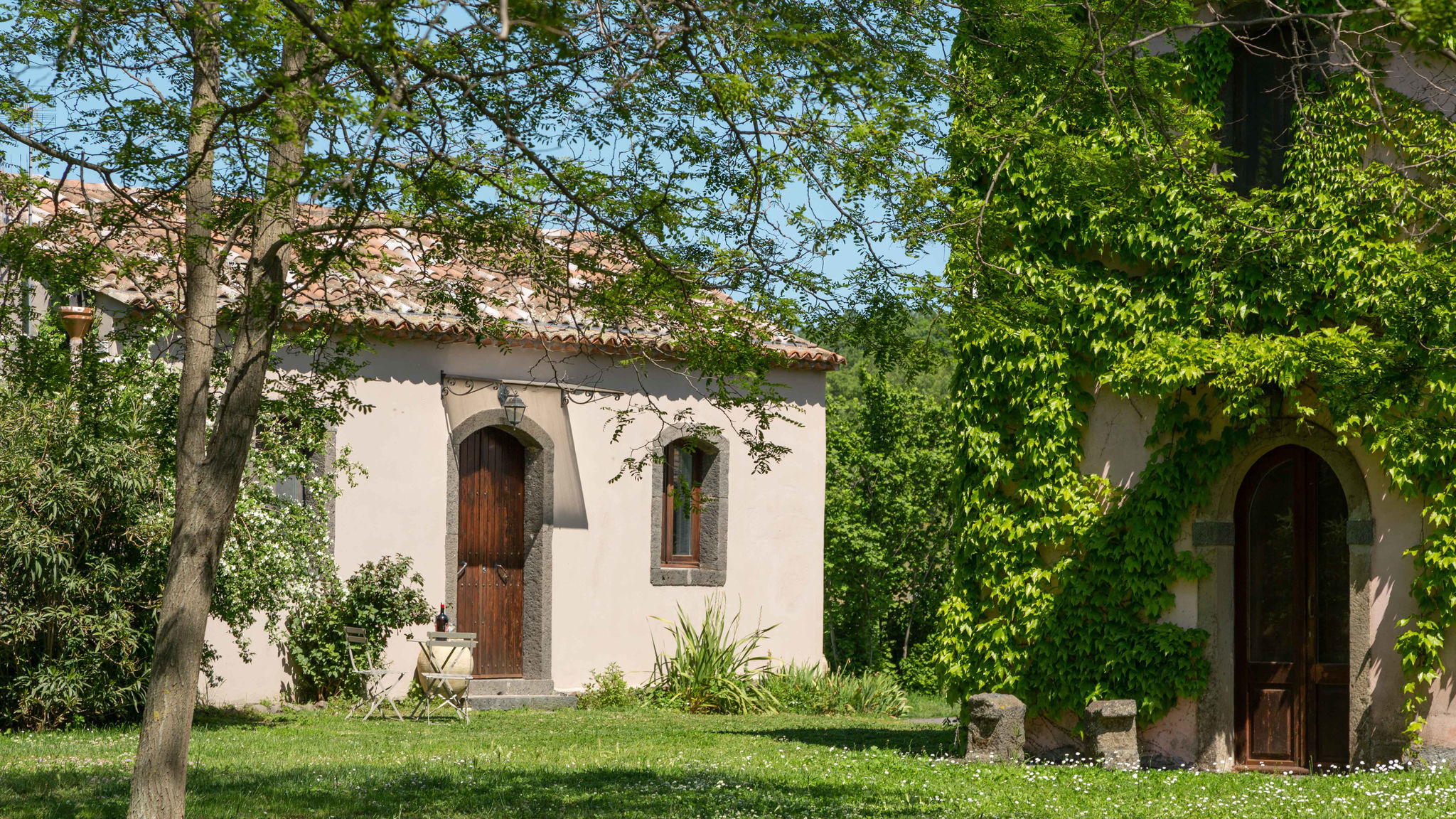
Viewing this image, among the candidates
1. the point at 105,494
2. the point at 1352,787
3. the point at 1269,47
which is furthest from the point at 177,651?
the point at 1269,47

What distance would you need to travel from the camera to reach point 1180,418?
32.2ft

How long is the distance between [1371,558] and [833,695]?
747 cm

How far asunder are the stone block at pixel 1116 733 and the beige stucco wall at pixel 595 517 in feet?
12.6

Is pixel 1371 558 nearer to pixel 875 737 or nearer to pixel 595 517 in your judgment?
pixel 875 737

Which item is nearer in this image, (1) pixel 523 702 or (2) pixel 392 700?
(2) pixel 392 700

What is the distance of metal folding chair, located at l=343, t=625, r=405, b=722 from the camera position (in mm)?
12320

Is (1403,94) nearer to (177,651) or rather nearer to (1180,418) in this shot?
A: (1180,418)

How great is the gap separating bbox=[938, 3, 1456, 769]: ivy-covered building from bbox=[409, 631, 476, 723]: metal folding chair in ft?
15.2

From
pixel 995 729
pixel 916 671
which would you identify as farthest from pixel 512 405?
pixel 916 671

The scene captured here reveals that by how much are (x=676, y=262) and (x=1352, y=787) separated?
5.13 meters

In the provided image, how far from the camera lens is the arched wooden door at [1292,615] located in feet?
31.1

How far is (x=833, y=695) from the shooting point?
15.5 m

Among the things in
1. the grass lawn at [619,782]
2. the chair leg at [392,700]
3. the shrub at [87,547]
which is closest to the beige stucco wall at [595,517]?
the chair leg at [392,700]

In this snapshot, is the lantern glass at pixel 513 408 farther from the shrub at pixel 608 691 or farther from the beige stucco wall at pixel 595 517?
the shrub at pixel 608 691
